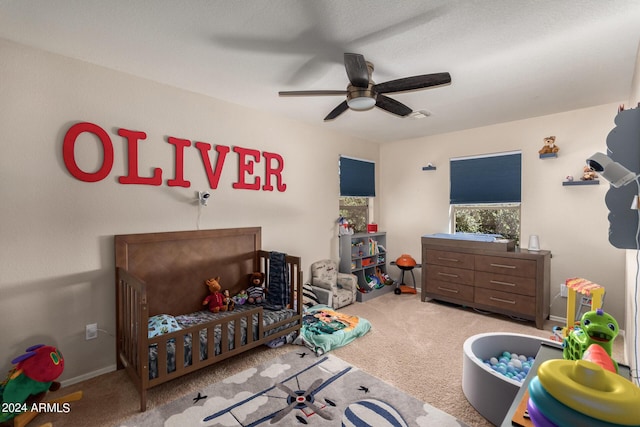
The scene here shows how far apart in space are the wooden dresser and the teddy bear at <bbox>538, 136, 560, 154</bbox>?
1206 millimetres

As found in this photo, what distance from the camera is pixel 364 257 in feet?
15.4

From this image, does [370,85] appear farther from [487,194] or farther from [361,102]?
[487,194]

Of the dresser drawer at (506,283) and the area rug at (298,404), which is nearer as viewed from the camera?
the area rug at (298,404)

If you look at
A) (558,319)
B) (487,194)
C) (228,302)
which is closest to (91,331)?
(228,302)

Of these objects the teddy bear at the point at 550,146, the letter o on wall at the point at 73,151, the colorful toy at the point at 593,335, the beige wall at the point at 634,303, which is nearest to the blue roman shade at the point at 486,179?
the teddy bear at the point at 550,146

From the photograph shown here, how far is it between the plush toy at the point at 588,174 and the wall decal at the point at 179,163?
11.4 ft

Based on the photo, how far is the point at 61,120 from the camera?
88.4 inches

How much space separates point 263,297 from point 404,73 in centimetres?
255

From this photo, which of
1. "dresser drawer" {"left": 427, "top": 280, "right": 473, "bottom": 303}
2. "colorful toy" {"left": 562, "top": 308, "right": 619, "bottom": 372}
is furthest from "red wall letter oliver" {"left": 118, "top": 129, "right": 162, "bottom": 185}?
"dresser drawer" {"left": 427, "top": 280, "right": 473, "bottom": 303}

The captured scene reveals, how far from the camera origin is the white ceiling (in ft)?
5.60

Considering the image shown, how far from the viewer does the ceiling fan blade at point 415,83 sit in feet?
6.47

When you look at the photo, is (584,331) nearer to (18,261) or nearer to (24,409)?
(24,409)

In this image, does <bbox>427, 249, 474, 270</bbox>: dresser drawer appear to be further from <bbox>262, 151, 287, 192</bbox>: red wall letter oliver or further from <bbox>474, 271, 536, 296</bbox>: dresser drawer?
<bbox>262, 151, 287, 192</bbox>: red wall letter oliver

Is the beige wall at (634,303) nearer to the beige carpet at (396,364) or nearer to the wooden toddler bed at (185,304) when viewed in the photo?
the beige carpet at (396,364)
